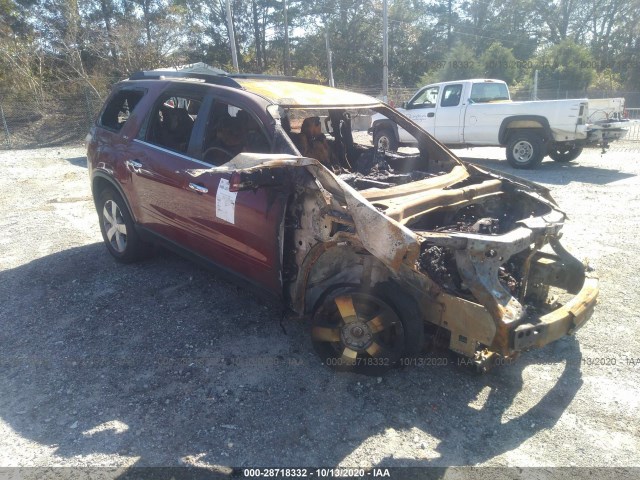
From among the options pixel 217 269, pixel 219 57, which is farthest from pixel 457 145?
pixel 219 57

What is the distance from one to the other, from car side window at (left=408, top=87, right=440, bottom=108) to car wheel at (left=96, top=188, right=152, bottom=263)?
29.9 feet

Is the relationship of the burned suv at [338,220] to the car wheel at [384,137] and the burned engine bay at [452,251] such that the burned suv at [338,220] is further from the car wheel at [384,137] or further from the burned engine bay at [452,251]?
the car wheel at [384,137]

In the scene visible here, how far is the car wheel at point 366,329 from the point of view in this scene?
294cm

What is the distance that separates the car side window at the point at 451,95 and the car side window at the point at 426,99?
0.23m

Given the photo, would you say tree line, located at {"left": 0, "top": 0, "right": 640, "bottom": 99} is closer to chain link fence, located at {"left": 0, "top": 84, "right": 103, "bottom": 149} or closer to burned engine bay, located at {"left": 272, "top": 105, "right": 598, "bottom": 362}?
chain link fence, located at {"left": 0, "top": 84, "right": 103, "bottom": 149}

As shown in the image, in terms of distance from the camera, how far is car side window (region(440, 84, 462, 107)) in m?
11.5

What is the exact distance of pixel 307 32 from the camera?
3825 cm

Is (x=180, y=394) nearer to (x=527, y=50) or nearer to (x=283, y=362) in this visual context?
(x=283, y=362)

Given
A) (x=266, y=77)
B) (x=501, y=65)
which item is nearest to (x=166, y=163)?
(x=266, y=77)

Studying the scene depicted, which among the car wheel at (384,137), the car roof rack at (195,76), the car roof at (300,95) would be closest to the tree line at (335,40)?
the car wheel at (384,137)

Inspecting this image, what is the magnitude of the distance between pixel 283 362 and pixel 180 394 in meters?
0.74

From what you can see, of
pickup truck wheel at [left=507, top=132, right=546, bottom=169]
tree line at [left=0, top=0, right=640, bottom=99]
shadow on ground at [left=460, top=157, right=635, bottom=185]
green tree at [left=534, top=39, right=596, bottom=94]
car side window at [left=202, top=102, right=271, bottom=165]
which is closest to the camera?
car side window at [left=202, top=102, right=271, bottom=165]

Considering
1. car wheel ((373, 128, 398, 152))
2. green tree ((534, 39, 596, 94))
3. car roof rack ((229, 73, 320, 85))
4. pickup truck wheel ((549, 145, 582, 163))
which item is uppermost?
green tree ((534, 39, 596, 94))

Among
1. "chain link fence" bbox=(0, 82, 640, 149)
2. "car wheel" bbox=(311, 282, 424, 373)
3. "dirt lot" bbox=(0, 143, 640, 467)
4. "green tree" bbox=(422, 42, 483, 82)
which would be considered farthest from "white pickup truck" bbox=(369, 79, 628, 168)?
"green tree" bbox=(422, 42, 483, 82)
